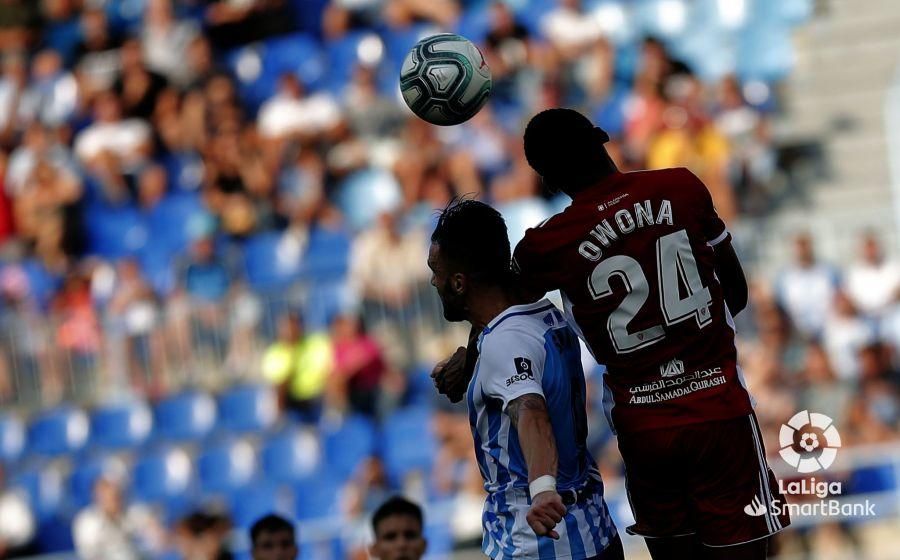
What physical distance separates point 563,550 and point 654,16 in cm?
1058

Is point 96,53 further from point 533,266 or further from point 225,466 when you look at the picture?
point 533,266

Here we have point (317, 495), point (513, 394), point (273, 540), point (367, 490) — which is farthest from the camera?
point (317, 495)

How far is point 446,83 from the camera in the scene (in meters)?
5.14

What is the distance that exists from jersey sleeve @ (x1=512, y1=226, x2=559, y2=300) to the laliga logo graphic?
3.58 m

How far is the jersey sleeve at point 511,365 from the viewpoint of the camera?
4160 millimetres

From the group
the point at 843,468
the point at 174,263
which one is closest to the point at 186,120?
the point at 174,263

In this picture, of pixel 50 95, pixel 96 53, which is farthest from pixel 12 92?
pixel 96 53

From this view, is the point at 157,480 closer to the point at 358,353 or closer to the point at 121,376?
the point at 121,376

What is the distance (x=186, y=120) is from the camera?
588 inches

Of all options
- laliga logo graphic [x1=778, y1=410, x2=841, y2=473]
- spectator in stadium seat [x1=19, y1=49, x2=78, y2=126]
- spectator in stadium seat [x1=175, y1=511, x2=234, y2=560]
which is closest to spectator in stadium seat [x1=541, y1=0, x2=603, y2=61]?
laliga logo graphic [x1=778, y1=410, x2=841, y2=473]

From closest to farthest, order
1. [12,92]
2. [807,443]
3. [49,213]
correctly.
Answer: [807,443] < [49,213] < [12,92]

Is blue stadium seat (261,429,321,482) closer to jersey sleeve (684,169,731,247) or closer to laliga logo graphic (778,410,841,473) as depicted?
laliga logo graphic (778,410,841,473)

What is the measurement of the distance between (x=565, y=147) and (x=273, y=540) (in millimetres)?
3467

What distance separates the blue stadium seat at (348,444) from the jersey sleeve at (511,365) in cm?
808
